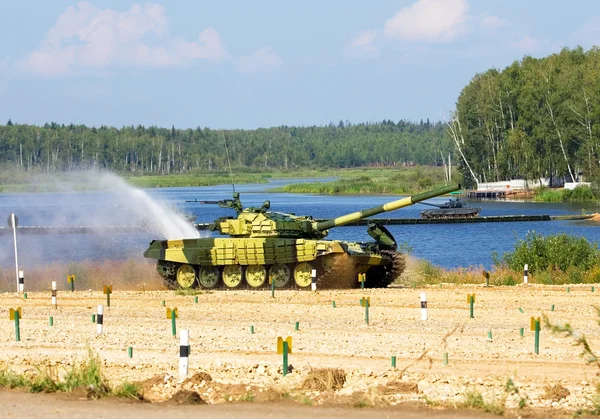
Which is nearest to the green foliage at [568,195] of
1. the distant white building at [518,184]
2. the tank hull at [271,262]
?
the distant white building at [518,184]

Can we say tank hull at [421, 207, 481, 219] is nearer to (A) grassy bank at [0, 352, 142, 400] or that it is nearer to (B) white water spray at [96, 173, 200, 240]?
(B) white water spray at [96, 173, 200, 240]

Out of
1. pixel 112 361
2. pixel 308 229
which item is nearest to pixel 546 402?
pixel 112 361

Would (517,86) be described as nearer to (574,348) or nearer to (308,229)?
(308,229)

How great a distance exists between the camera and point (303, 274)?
106 feet

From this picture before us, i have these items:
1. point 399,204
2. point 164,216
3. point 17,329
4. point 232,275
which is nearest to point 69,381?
point 17,329

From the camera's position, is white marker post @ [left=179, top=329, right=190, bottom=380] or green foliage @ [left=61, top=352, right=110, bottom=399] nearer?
green foliage @ [left=61, top=352, right=110, bottom=399]

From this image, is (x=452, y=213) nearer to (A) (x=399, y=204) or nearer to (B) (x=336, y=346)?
(A) (x=399, y=204)

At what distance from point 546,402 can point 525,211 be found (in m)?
80.6

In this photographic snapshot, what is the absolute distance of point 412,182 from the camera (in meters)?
134

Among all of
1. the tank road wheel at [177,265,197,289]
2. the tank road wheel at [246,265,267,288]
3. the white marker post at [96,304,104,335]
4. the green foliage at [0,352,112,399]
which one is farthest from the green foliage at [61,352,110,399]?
the tank road wheel at [177,265,197,289]

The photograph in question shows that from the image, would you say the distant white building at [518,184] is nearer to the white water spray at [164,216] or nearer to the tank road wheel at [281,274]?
the white water spray at [164,216]

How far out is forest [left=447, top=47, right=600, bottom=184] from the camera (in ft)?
314

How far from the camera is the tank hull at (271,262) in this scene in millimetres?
31906

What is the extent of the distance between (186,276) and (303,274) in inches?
151
